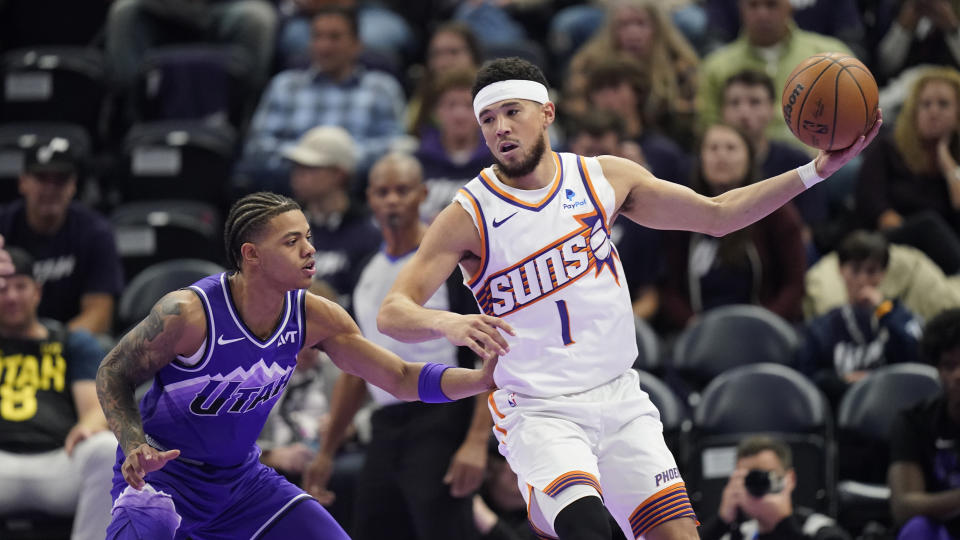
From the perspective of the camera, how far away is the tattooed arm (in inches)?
195

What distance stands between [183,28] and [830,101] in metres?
7.71

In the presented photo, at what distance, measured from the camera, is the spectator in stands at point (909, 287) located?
8.44 metres

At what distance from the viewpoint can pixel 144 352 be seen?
5027mm

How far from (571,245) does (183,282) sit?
14.0 ft

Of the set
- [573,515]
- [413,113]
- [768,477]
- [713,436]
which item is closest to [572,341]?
[573,515]

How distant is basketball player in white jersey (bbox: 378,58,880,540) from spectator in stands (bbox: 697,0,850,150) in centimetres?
489

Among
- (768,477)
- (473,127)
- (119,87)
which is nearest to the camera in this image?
(768,477)

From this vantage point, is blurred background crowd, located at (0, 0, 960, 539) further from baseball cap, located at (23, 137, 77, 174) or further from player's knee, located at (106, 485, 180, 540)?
player's knee, located at (106, 485, 180, 540)

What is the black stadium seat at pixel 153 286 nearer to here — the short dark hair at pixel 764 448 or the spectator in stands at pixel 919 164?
the short dark hair at pixel 764 448

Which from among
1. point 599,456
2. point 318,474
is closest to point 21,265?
point 318,474

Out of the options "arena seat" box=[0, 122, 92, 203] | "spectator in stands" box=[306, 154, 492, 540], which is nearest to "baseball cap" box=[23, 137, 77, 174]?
"arena seat" box=[0, 122, 92, 203]

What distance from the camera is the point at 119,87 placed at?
11.3 metres

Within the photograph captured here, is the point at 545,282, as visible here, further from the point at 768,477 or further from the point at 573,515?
the point at 768,477

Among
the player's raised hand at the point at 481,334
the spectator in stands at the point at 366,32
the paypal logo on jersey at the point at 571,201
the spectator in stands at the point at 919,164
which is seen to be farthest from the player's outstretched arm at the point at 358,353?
the spectator in stands at the point at 366,32
